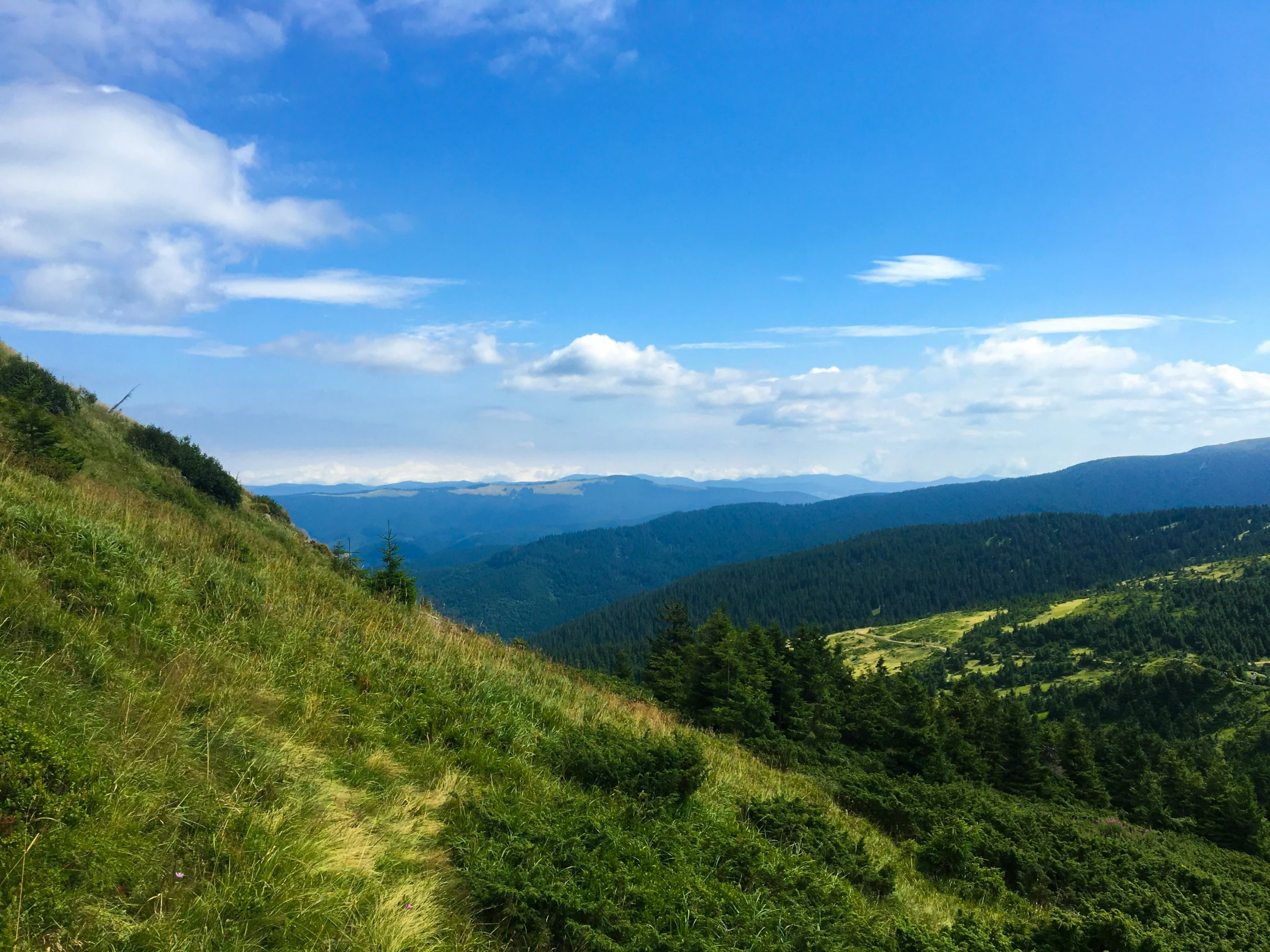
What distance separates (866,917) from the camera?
5508 mm

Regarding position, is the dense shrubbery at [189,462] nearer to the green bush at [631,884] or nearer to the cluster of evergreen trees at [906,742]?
the cluster of evergreen trees at [906,742]

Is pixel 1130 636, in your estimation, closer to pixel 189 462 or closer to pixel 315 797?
pixel 189 462

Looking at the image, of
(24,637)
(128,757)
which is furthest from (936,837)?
(24,637)

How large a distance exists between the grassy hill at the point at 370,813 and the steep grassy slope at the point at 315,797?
3 centimetres

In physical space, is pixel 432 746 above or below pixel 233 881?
below

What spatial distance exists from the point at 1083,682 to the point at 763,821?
141479 millimetres

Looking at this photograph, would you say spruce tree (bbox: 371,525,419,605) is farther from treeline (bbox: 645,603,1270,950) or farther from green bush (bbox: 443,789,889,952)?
treeline (bbox: 645,603,1270,950)

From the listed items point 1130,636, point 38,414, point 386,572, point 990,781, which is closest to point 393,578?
point 386,572

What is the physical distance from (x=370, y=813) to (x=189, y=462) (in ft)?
105

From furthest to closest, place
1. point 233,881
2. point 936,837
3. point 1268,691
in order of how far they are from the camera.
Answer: point 1268,691 → point 936,837 → point 233,881

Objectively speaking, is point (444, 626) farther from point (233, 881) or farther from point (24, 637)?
point (233, 881)

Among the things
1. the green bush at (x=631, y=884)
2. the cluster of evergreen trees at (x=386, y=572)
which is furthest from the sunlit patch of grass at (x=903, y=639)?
the green bush at (x=631, y=884)

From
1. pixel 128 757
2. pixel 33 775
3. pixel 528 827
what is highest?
pixel 33 775

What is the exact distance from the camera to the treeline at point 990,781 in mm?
8930
